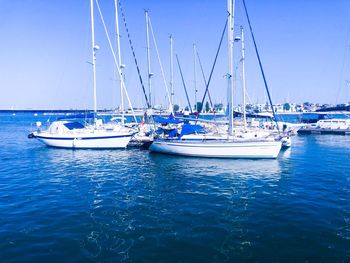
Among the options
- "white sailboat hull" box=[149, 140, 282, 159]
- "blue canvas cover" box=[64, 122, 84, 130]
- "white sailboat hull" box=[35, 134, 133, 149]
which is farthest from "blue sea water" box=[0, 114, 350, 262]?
"blue canvas cover" box=[64, 122, 84, 130]

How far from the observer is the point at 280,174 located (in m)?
22.7

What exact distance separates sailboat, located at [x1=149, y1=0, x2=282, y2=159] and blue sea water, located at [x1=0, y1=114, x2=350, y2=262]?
2638 millimetres

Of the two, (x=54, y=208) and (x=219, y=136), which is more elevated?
(x=219, y=136)

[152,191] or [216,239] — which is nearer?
[216,239]

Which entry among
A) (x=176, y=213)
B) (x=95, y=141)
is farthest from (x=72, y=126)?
(x=176, y=213)

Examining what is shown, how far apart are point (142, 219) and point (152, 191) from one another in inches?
188

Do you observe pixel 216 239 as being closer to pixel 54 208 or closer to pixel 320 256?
pixel 320 256

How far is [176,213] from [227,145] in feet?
52.8

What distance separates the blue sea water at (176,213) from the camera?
10.2 meters

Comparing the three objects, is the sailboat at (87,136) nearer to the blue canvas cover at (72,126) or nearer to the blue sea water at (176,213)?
the blue canvas cover at (72,126)

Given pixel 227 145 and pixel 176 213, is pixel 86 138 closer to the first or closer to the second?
pixel 227 145

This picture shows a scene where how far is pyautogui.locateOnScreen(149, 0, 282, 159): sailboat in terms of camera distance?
28688 millimetres

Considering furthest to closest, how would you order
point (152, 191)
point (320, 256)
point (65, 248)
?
point (152, 191), point (65, 248), point (320, 256)

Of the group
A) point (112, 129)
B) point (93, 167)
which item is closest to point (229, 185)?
point (93, 167)
